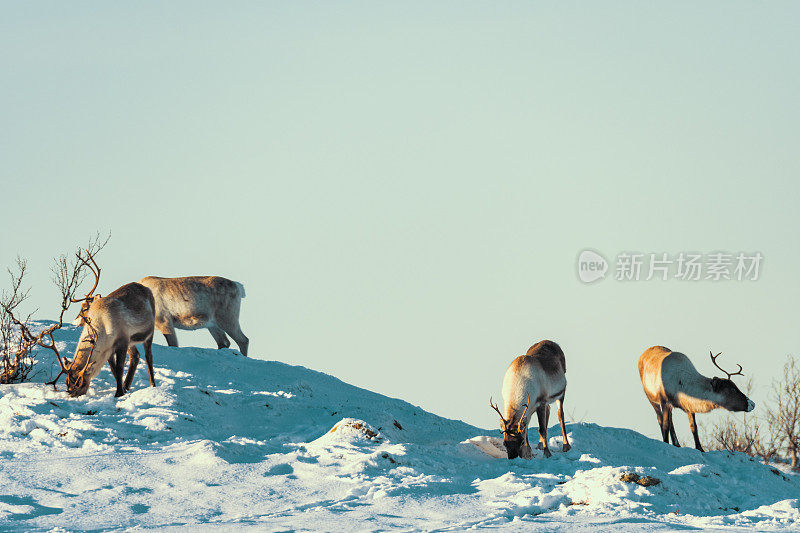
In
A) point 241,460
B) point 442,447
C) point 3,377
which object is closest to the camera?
point 241,460

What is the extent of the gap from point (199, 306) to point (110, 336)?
7120 millimetres

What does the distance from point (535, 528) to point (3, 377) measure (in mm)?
10461

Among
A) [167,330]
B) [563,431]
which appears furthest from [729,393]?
[167,330]

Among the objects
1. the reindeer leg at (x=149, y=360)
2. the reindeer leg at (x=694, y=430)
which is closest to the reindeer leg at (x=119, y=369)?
the reindeer leg at (x=149, y=360)

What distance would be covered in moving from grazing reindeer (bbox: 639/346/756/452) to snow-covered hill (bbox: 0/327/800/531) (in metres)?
2.20

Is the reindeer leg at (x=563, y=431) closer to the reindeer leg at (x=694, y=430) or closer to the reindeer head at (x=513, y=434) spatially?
the reindeer head at (x=513, y=434)

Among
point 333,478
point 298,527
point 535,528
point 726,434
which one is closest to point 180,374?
point 333,478

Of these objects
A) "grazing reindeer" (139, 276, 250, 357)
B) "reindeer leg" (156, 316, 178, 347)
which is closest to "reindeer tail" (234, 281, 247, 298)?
"grazing reindeer" (139, 276, 250, 357)

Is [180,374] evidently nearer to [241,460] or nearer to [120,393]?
[120,393]

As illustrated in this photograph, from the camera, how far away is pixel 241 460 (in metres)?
Result: 11.7

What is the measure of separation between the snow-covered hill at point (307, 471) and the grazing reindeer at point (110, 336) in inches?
15.0

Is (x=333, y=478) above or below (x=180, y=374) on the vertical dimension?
below

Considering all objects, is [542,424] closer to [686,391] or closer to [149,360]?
[686,391]

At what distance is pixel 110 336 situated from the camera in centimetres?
1465
